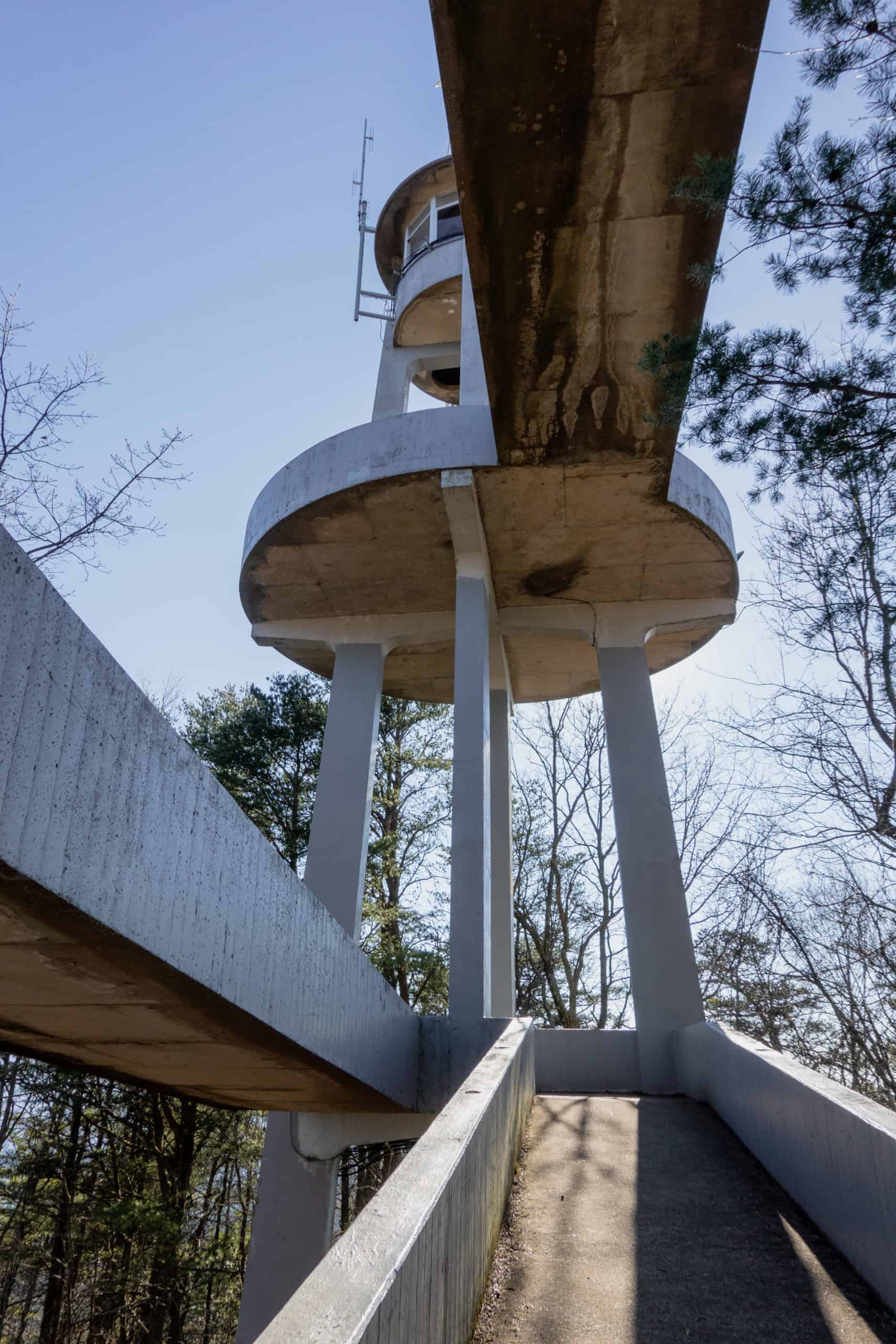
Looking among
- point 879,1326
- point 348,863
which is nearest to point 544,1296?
point 879,1326

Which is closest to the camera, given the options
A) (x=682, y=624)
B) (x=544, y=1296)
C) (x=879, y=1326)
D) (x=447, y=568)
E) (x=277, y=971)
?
(x=879, y=1326)

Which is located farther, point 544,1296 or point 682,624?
point 682,624

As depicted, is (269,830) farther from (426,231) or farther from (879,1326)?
(879,1326)

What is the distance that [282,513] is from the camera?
31.1 ft

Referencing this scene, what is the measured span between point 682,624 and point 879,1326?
29.0 ft

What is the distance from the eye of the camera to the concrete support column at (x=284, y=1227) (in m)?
7.85

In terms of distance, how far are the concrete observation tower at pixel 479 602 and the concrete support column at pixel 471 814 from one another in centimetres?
2

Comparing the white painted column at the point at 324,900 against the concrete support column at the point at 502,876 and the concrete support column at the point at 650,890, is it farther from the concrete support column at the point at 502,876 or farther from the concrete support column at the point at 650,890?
the concrete support column at the point at 650,890

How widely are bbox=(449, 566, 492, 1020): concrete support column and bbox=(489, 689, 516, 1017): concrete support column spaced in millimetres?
2165

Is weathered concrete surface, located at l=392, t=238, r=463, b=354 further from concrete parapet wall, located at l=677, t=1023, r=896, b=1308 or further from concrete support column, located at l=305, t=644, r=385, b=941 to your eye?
concrete parapet wall, located at l=677, t=1023, r=896, b=1308

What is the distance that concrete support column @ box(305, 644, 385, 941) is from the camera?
9883mm

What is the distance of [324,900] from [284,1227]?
3018 millimetres

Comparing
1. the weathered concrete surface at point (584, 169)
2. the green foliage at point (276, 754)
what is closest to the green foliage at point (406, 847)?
the green foliage at point (276, 754)

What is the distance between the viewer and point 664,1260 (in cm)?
375
